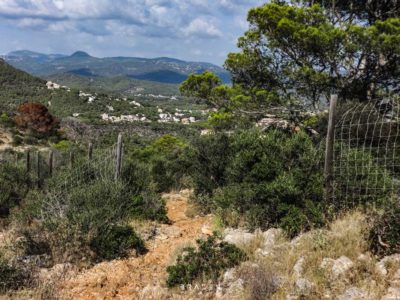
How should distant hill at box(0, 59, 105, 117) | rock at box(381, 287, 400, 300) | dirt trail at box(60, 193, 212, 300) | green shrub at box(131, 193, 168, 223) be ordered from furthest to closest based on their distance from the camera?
distant hill at box(0, 59, 105, 117) < green shrub at box(131, 193, 168, 223) < dirt trail at box(60, 193, 212, 300) < rock at box(381, 287, 400, 300)

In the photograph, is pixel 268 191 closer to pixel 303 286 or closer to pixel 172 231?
pixel 172 231

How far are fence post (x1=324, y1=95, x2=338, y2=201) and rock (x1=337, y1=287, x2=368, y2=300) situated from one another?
2.74 meters

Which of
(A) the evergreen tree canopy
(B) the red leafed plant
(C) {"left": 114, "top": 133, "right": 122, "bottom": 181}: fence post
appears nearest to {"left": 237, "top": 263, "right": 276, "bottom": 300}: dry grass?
(C) {"left": 114, "top": 133, "right": 122, "bottom": 181}: fence post

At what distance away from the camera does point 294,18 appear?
1219 cm

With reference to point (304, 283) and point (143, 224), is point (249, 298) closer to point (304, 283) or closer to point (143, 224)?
point (304, 283)

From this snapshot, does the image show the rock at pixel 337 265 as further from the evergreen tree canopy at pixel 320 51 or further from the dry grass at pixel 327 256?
the evergreen tree canopy at pixel 320 51

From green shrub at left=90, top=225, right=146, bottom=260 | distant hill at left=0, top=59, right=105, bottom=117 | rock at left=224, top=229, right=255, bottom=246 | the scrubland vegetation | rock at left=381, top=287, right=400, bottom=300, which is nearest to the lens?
rock at left=381, top=287, right=400, bottom=300

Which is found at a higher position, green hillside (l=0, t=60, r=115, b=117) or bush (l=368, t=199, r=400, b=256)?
bush (l=368, t=199, r=400, b=256)

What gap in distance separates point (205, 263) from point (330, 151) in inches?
118

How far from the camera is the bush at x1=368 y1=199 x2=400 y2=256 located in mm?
4727

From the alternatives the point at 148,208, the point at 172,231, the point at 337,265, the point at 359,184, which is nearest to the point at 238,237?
the point at 337,265

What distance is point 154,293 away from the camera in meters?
5.00

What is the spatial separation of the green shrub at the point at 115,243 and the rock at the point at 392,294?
3.97 m

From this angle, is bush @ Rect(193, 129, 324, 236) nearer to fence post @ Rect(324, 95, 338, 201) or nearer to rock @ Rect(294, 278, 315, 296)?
fence post @ Rect(324, 95, 338, 201)
